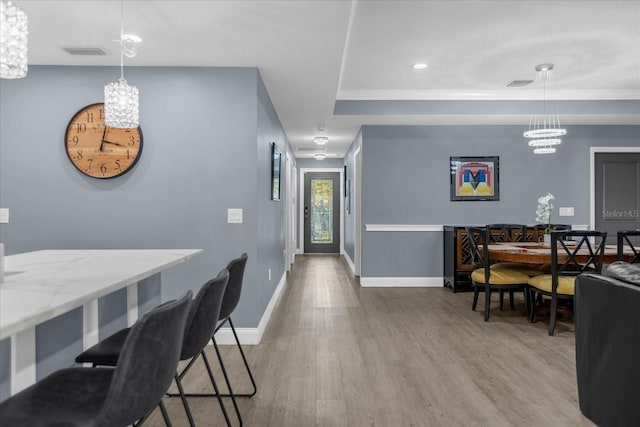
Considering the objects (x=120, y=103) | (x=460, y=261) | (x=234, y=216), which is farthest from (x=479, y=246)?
(x=120, y=103)

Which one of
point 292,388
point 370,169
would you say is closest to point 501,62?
point 370,169

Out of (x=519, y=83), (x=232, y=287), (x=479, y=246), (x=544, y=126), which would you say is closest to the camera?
(x=232, y=287)

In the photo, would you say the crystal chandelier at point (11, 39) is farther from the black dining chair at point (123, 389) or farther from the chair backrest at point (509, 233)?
the chair backrest at point (509, 233)

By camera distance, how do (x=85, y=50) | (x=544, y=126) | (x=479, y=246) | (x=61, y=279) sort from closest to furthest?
1. (x=61, y=279)
2. (x=85, y=50)
3. (x=479, y=246)
4. (x=544, y=126)

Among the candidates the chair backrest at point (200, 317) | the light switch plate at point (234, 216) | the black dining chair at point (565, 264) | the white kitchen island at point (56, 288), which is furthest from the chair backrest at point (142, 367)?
the black dining chair at point (565, 264)

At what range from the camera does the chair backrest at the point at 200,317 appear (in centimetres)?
Answer: 162

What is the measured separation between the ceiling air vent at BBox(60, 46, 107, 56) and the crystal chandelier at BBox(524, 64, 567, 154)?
12.8 ft

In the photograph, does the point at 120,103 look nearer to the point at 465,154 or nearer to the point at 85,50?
the point at 85,50

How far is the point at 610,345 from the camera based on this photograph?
1.96 metres

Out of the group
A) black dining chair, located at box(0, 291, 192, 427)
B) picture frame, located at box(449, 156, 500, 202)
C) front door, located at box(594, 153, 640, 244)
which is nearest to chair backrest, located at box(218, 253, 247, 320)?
black dining chair, located at box(0, 291, 192, 427)

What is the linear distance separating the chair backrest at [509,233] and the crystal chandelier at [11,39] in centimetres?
496

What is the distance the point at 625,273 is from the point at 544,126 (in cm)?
429

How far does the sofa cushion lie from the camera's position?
6.35 ft

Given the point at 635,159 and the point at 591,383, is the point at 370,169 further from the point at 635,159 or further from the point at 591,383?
the point at 591,383
